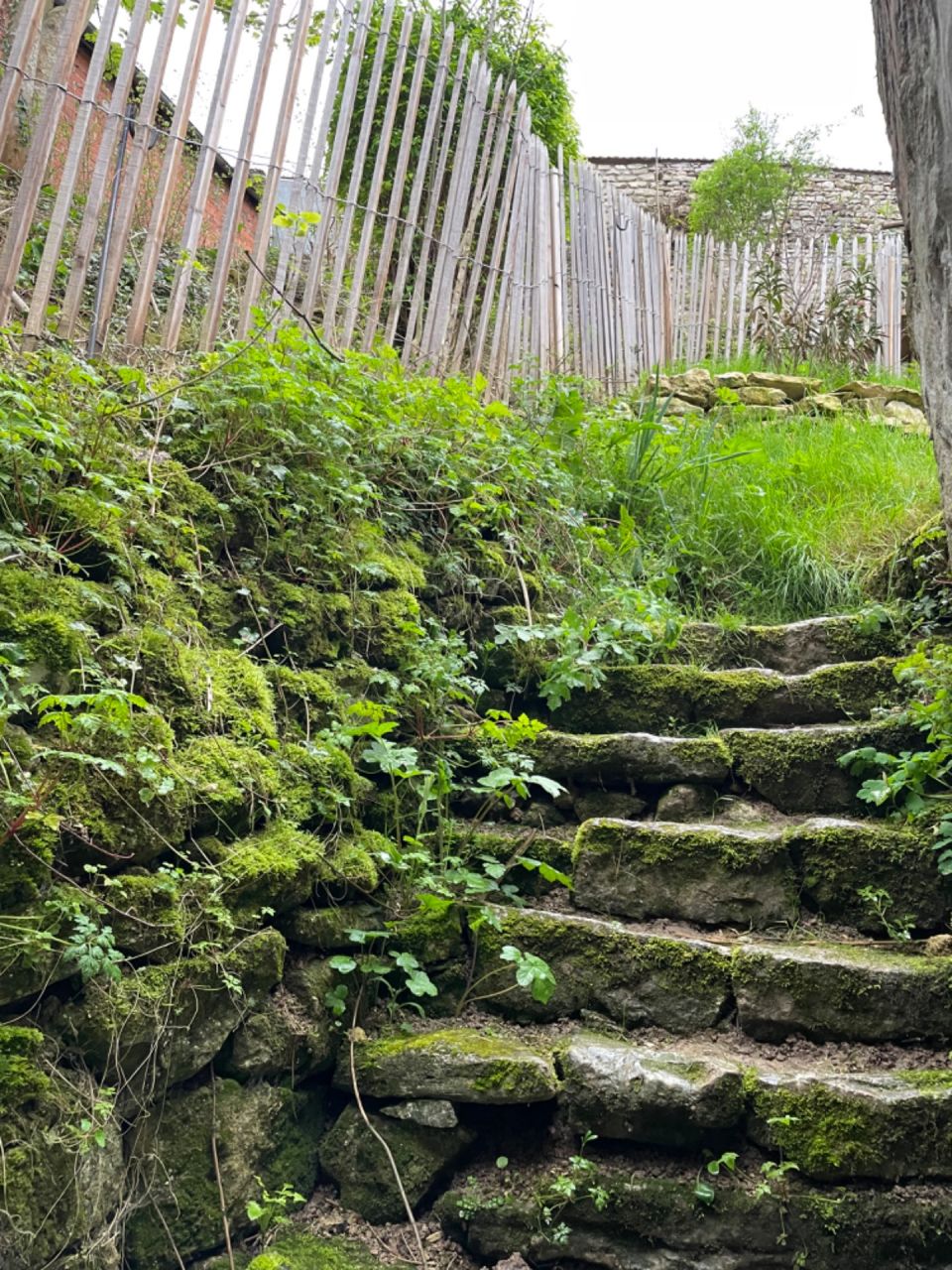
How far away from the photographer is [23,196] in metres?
2.87

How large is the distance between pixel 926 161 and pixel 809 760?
1.74 m

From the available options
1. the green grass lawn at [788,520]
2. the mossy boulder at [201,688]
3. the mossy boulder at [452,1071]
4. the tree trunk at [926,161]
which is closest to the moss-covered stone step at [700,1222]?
the mossy boulder at [452,1071]

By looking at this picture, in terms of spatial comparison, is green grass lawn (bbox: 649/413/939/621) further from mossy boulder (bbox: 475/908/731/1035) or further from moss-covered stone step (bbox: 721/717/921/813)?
mossy boulder (bbox: 475/908/731/1035)

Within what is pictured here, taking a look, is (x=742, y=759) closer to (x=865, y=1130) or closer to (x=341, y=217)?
(x=865, y=1130)

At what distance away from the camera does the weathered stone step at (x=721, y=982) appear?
226 cm

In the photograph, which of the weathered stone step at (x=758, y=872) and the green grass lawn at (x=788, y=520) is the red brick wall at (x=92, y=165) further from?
the weathered stone step at (x=758, y=872)

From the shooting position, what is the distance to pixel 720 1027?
2365 millimetres

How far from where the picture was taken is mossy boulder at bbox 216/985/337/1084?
206 centimetres

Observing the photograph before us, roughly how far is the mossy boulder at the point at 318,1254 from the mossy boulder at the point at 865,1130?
2.71 ft

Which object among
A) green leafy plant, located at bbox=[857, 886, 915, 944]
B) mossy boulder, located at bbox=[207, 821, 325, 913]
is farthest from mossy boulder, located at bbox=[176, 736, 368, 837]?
green leafy plant, located at bbox=[857, 886, 915, 944]

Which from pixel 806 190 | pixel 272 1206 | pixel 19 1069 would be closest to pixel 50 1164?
pixel 19 1069

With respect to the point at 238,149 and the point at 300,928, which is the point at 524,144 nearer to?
the point at 238,149

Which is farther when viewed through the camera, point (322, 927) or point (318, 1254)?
point (322, 927)

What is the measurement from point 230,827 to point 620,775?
1315mm
